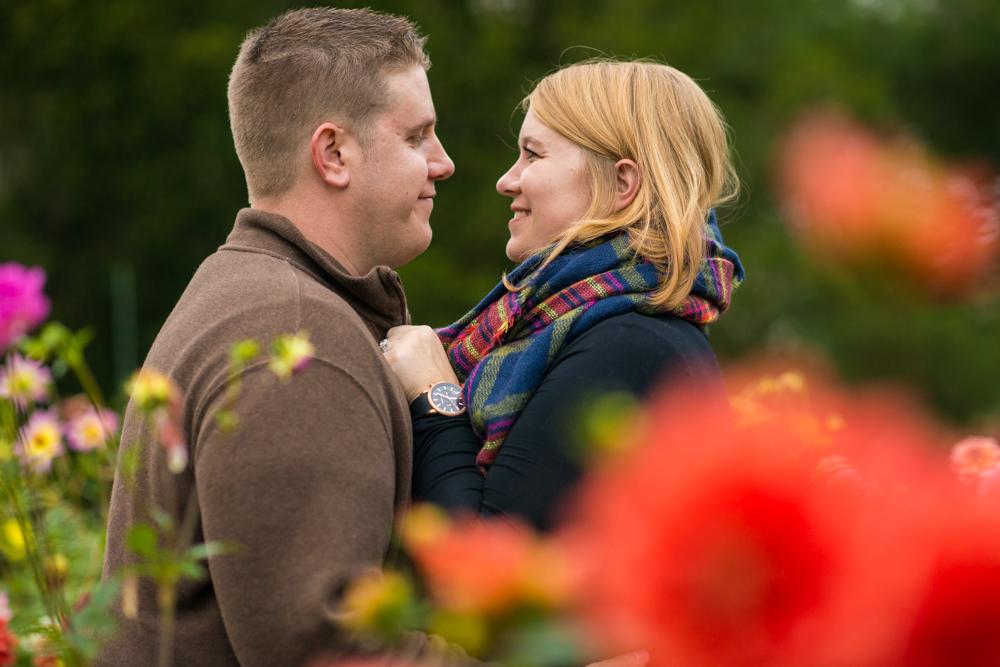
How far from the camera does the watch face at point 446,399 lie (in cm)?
170

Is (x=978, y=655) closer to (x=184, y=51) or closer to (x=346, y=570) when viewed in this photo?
(x=346, y=570)

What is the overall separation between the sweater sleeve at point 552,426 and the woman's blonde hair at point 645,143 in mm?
239

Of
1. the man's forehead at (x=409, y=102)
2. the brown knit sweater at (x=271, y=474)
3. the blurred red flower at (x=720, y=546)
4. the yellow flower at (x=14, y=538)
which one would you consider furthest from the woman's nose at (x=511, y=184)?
the blurred red flower at (x=720, y=546)

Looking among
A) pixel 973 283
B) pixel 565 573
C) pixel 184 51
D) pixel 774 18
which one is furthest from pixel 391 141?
pixel 774 18

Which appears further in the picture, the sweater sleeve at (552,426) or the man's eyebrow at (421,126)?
the man's eyebrow at (421,126)

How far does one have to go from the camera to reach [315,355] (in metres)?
1.39

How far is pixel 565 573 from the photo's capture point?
388mm

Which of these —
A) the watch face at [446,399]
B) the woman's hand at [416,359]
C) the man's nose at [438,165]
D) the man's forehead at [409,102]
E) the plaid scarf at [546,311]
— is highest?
the man's forehead at [409,102]

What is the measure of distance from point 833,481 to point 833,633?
0.07 meters

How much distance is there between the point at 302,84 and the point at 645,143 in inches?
26.5

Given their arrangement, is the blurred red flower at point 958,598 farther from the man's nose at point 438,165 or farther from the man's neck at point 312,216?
the man's nose at point 438,165

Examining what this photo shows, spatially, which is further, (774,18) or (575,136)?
(774,18)

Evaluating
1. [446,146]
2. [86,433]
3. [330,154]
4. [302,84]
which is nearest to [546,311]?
[330,154]

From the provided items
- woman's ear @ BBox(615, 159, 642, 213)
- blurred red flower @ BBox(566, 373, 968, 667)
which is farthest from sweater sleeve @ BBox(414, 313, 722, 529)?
blurred red flower @ BBox(566, 373, 968, 667)
